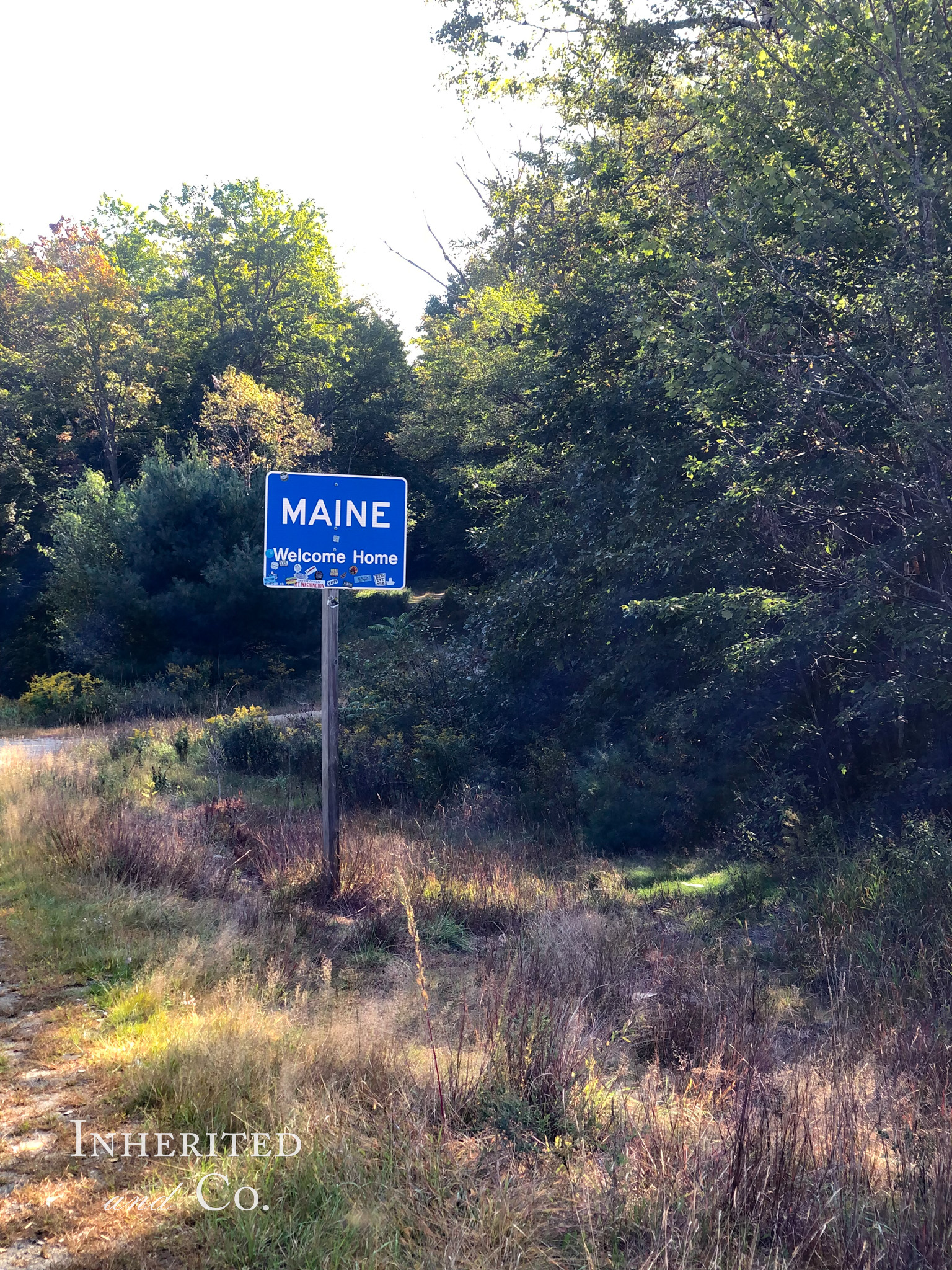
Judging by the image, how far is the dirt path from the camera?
265cm

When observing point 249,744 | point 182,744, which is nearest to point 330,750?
point 182,744

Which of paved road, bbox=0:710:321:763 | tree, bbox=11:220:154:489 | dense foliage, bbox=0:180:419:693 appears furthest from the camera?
tree, bbox=11:220:154:489

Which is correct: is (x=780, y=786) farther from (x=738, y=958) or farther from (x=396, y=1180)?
(x=396, y=1180)

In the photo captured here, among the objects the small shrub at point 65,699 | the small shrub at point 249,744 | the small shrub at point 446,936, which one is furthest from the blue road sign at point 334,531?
the small shrub at point 65,699

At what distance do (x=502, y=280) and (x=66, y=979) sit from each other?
31288 mm

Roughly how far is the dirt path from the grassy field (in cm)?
1

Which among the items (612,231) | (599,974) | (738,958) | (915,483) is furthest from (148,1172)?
(612,231)

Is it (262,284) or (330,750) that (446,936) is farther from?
(262,284)

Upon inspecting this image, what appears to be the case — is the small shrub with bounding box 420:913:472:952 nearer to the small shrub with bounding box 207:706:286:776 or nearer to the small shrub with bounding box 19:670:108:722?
the small shrub with bounding box 207:706:286:776

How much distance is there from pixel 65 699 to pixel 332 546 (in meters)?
18.4

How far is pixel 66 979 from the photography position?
4.94 m

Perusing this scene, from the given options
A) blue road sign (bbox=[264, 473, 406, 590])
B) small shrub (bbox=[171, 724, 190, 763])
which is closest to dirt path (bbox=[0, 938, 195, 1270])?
blue road sign (bbox=[264, 473, 406, 590])

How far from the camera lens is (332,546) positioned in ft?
21.4

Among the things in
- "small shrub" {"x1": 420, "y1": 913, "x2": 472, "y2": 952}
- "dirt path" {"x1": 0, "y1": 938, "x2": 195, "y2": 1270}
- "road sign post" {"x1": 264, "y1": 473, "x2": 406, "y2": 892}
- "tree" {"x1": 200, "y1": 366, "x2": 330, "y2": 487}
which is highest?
"tree" {"x1": 200, "y1": 366, "x2": 330, "y2": 487}
